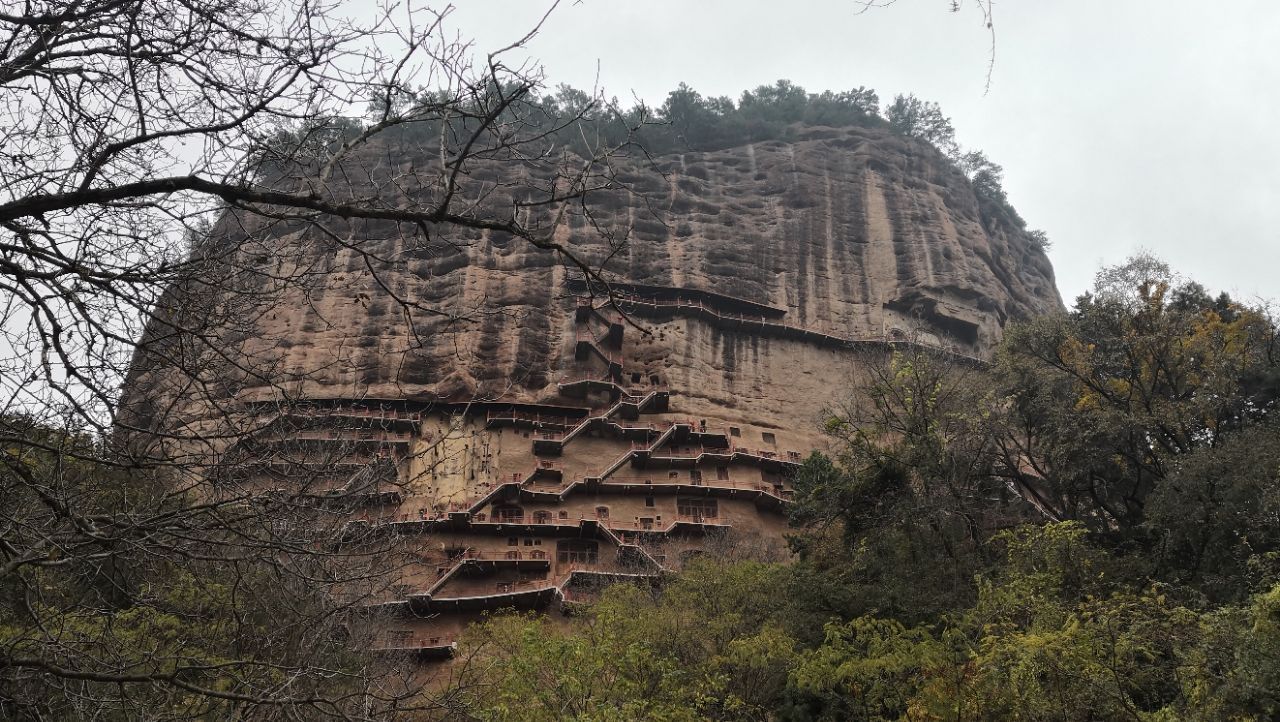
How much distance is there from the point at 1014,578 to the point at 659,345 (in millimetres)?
22710

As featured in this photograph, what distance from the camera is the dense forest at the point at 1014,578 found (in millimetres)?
10078

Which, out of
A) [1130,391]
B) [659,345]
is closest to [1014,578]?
[1130,391]

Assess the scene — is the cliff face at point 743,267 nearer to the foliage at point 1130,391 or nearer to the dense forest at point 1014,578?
the dense forest at point 1014,578

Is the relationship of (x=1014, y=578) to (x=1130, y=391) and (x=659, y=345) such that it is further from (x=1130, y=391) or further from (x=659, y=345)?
(x=659, y=345)

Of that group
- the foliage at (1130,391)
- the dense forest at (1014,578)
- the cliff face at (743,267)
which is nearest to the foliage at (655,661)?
the dense forest at (1014,578)

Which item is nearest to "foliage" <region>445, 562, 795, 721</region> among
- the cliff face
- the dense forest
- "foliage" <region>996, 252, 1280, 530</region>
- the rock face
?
the dense forest

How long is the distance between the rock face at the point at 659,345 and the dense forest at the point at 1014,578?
26.6 ft

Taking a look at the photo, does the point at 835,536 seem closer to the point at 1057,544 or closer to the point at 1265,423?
the point at 1057,544

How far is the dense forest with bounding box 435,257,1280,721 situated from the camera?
1008 cm

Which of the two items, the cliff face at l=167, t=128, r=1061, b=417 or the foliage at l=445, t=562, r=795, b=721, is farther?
the cliff face at l=167, t=128, r=1061, b=417

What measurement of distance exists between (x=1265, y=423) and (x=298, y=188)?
57.4ft

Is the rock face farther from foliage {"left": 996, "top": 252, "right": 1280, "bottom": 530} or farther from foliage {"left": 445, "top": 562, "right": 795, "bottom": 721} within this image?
foliage {"left": 996, "top": 252, "right": 1280, "bottom": 530}

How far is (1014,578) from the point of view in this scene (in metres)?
13.1

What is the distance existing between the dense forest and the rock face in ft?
26.6
